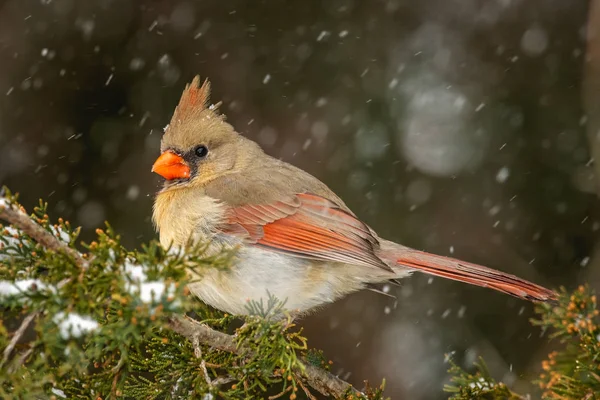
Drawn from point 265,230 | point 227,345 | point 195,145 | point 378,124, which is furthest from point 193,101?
point 227,345

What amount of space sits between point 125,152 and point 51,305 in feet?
9.51

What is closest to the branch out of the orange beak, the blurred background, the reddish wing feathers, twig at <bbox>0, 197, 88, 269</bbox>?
twig at <bbox>0, 197, 88, 269</bbox>

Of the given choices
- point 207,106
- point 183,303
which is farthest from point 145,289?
point 207,106

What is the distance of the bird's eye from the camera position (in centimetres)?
344

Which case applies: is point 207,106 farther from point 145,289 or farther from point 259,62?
point 145,289

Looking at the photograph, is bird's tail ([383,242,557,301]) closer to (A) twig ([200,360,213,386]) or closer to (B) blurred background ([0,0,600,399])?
(B) blurred background ([0,0,600,399])

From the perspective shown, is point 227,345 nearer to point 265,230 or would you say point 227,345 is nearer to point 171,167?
point 265,230

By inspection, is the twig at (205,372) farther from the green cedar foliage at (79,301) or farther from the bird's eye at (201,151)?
the bird's eye at (201,151)

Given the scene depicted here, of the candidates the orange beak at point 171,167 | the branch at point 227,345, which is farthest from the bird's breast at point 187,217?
the branch at point 227,345

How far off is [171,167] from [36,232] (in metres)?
1.63

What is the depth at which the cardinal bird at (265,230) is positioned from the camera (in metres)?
2.87

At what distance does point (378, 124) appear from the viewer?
414cm

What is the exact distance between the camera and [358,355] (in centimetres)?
454

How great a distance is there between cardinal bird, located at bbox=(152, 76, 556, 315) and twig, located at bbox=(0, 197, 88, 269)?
1.03 metres
